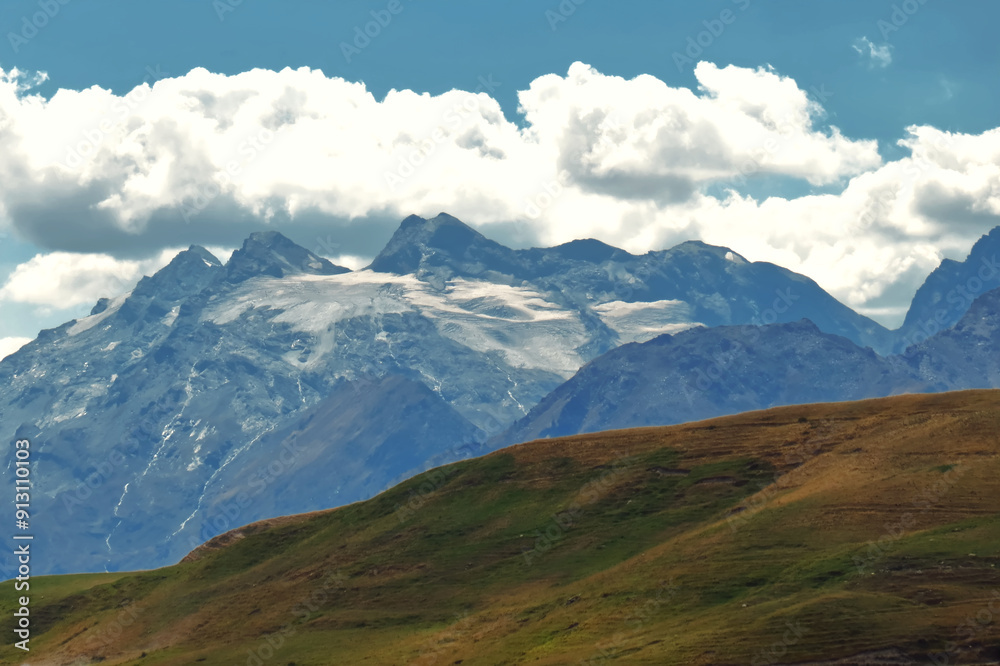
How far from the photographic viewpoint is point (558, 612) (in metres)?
113

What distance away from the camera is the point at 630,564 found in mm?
121750

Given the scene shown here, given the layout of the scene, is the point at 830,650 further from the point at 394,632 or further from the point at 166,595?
the point at 166,595

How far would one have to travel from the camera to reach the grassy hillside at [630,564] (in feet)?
317

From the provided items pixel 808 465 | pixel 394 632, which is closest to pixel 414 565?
pixel 394 632

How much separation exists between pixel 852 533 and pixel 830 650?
24.6 m

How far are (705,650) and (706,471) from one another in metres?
52.0

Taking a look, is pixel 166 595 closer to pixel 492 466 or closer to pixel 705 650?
pixel 492 466

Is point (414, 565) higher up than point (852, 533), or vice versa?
point (414, 565)

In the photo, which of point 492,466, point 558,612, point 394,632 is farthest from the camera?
point 492,466

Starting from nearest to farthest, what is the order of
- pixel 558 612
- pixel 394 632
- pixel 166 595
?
pixel 558 612, pixel 394 632, pixel 166 595

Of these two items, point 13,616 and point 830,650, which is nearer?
point 830,650

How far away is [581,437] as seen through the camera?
163625 millimetres

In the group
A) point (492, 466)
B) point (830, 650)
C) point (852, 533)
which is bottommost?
point (830, 650)

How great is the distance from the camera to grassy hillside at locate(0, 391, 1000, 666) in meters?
96.5
